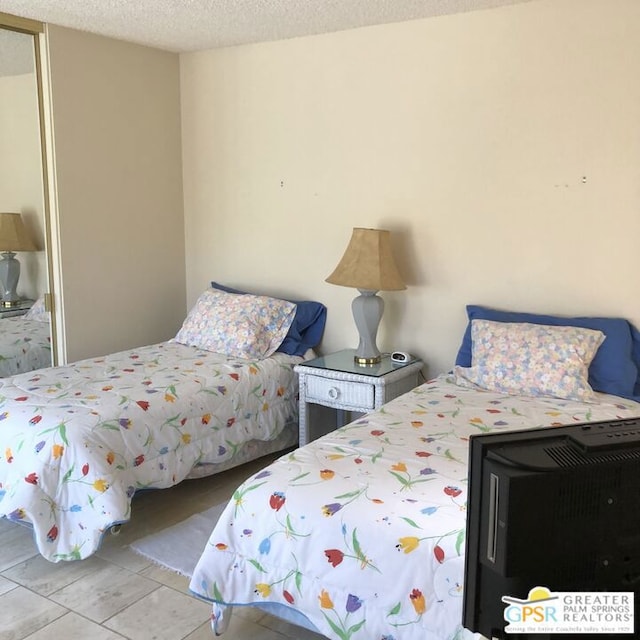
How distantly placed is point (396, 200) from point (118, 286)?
1673 mm

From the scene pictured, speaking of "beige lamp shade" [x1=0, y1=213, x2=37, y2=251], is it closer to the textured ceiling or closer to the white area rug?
the textured ceiling

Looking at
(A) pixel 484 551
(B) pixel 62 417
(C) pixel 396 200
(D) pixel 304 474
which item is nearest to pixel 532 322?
(C) pixel 396 200

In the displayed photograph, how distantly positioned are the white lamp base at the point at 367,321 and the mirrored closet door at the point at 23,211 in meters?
1.66

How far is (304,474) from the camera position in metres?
2.06

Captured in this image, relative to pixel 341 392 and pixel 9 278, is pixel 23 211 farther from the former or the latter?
pixel 341 392

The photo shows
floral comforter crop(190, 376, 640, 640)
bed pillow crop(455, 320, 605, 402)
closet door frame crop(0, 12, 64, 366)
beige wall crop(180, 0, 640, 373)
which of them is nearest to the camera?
floral comforter crop(190, 376, 640, 640)

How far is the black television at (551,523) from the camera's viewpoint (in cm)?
90

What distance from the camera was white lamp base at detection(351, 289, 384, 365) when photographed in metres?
3.32

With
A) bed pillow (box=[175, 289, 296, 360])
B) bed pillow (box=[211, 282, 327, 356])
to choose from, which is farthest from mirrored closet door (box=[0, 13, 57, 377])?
bed pillow (box=[211, 282, 327, 356])

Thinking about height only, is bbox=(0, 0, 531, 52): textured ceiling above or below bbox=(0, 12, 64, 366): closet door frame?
above

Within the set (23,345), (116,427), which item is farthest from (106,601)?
(23,345)

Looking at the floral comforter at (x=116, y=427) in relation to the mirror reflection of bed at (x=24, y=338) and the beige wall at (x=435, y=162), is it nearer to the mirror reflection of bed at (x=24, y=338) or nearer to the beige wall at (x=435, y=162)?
the mirror reflection of bed at (x=24, y=338)

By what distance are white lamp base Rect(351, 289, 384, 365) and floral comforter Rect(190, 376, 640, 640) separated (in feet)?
3.36

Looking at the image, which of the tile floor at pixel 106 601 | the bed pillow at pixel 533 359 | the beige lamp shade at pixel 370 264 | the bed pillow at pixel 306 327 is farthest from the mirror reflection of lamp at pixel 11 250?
the bed pillow at pixel 533 359
